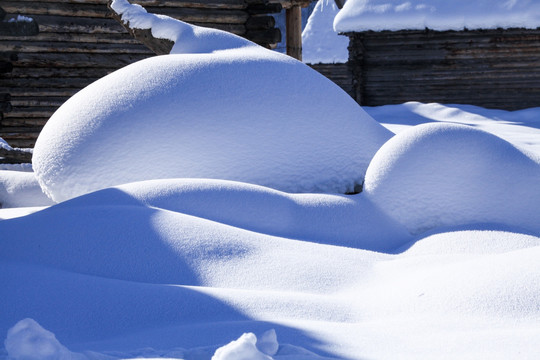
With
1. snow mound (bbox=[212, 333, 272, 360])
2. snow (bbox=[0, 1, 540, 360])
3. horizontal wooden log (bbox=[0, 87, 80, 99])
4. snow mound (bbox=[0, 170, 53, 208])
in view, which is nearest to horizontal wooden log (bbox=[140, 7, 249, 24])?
horizontal wooden log (bbox=[0, 87, 80, 99])

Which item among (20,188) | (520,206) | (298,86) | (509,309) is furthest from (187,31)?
Result: (509,309)

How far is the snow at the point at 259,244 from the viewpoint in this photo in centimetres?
179

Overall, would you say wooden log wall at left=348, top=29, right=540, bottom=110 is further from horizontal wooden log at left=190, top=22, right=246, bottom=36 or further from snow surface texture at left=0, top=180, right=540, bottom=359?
snow surface texture at left=0, top=180, right=540, bottom=359

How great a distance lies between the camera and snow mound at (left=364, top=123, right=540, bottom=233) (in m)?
3.35

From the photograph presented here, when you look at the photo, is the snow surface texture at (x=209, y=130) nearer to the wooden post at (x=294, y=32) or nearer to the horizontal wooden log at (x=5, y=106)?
the horizontal wooden log at (x=5, y=106)

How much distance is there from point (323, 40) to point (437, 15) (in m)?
6.48

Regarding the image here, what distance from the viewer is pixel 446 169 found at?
11.2 feet

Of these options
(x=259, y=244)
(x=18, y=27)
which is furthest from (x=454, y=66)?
(x=259, y=244)

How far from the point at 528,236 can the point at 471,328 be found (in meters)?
1.39

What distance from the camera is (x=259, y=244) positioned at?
270 centimetres

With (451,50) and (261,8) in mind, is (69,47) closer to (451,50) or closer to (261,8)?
(261,8)

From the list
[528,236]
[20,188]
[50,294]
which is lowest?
[20,188]

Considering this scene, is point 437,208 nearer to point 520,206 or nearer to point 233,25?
point 520,206

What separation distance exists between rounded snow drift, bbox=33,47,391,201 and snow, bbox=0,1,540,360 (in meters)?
0.01
